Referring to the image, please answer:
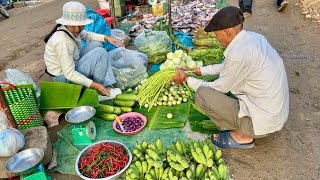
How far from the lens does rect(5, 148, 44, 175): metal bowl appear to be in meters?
2.60

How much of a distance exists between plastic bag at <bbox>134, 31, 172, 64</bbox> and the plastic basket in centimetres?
239

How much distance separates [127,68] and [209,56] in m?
1.56

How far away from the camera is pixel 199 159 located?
2.76 meters

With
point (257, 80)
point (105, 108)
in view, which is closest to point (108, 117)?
point (105, 108)

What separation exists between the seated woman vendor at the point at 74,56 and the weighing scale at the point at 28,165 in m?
1.25

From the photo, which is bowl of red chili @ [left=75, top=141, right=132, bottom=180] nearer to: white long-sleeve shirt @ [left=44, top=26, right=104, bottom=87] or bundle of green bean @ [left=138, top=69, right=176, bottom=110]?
bundle of green bean @ [left=138, top=69, right=176, bottom=110]

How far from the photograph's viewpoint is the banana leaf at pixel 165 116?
357 cm

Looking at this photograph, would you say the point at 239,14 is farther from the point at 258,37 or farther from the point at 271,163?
the point at 271,163

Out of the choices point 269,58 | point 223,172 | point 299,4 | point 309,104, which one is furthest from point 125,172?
point 299,4

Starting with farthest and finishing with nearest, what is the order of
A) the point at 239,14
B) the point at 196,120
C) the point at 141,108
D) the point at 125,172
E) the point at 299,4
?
the point at 299,4, the point at 141,108, the point at 196,120, the point at 125,172, the point at 239,14

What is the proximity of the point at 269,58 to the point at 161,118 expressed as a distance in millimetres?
1622

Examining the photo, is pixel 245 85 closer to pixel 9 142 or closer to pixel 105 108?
pixel 105 108

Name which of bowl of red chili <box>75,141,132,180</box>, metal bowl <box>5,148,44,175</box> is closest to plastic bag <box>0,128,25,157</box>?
metal bowl <box>5,148,44,175</box>

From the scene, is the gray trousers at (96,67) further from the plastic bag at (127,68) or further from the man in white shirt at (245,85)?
the man in white shirt at (245,85)
